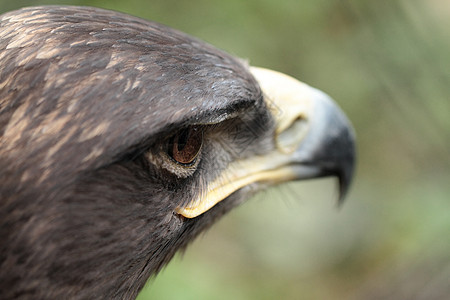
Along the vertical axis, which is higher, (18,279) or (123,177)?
(123,177)

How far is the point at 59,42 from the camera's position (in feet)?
6.40

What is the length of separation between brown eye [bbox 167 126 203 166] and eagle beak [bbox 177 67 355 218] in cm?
39

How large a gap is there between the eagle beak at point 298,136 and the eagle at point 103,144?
0.87ft

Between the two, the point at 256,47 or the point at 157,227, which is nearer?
the point at 157,227

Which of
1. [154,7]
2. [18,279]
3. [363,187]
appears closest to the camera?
[18,279]

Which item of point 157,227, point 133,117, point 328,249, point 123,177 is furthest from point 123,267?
point 328,249

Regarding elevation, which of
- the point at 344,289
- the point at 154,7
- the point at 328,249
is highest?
the point at 154,7

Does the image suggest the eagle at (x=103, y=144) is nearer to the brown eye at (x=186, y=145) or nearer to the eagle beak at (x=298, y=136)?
the brown eye at (x=186, y=145)

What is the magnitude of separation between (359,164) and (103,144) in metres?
5.78

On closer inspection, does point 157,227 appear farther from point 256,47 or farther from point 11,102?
point 256,47

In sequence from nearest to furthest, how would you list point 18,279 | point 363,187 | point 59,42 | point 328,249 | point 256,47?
1. point 18,279
2. point 59,42
3. point 256,47
4. point 328,249
5. point 363,187

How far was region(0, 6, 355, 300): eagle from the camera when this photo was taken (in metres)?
1.74

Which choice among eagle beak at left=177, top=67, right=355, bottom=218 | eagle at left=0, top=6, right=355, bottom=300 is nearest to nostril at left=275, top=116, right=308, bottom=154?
eagle beak at left=177, top=67, right=355, bottom=218

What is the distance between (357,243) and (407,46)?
7.27ft
